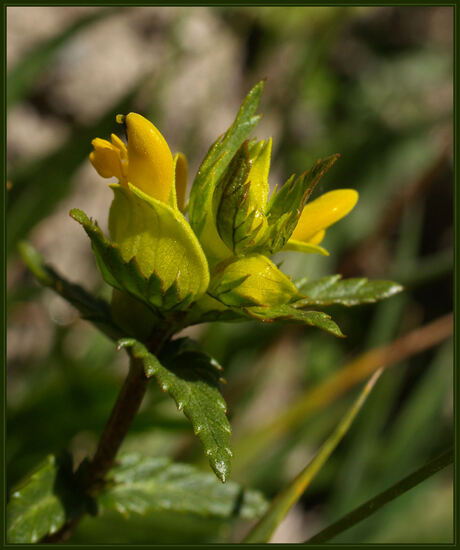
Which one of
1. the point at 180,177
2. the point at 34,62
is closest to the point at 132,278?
the point at 180,177

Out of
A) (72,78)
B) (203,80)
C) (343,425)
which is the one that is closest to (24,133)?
(72,78)

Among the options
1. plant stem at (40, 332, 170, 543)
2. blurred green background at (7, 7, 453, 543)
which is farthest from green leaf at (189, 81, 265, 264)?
blurred green background at (7, 7, 453, 543)

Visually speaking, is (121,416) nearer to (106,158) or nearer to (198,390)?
(198,390)

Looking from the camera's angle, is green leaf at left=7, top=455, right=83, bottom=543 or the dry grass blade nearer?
green leaf at left=7, top=455, right=83, bottom=543

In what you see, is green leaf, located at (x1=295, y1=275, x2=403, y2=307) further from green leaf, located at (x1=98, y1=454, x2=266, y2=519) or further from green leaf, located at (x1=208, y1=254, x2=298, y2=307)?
green leaf, located at (x1=98, y1=454, x2=266, y2=519)

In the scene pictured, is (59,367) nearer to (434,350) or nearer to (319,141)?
(319,141)

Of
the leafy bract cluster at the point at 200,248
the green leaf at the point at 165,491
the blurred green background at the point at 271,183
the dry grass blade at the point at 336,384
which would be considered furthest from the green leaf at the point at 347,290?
the dry grass blade at the point at 336,384
